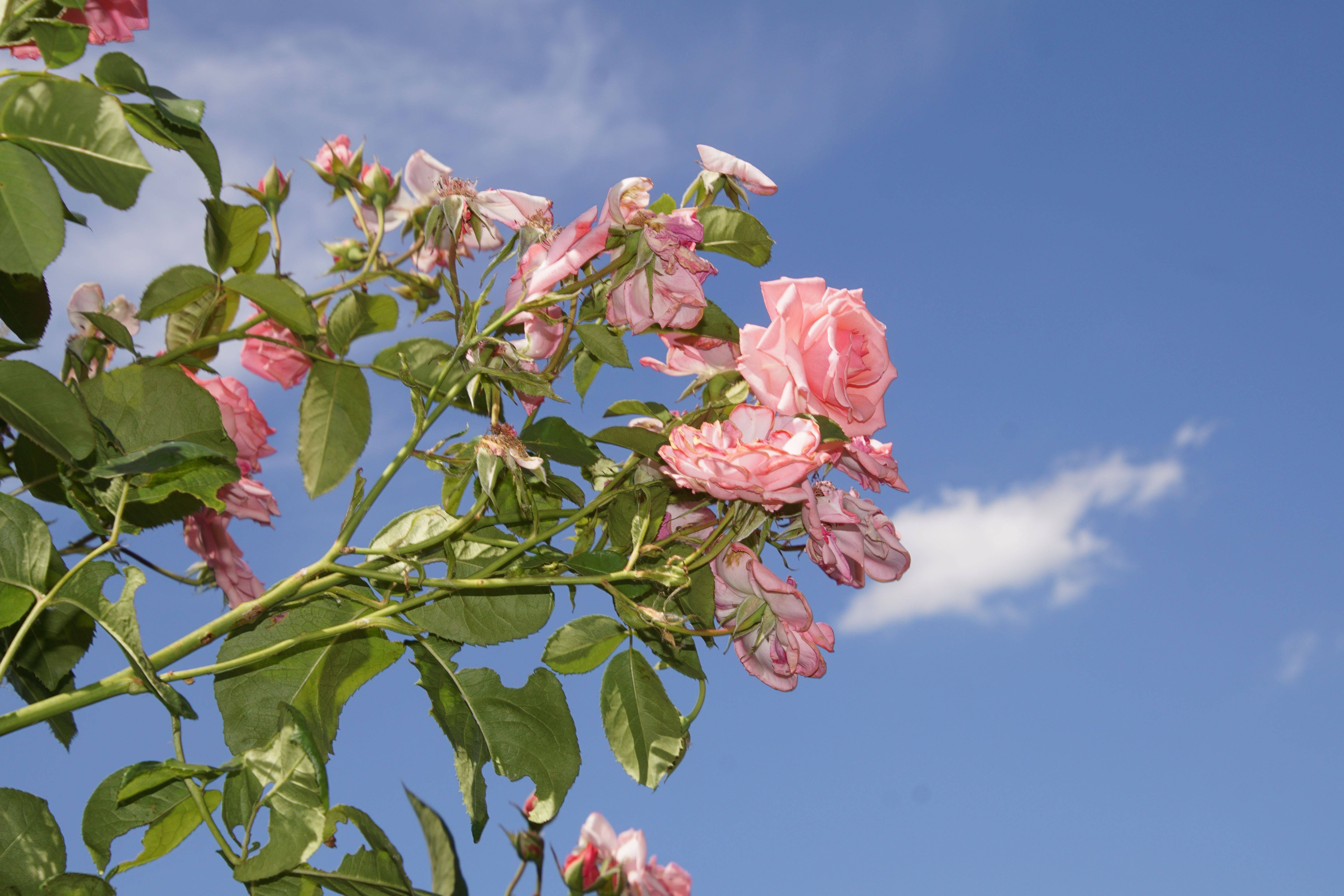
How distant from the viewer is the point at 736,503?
154 centimetres

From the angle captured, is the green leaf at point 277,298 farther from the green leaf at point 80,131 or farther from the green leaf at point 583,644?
the green leaf at point 583,644

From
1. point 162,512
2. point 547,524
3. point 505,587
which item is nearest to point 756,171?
point 547,524

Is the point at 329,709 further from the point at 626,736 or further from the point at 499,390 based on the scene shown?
the point at 499,390

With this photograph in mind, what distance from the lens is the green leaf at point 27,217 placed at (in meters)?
1.25

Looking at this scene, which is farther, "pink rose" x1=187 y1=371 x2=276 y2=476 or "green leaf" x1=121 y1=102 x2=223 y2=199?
"pink rose" x1=187 y1=371 x2=276 y2=476

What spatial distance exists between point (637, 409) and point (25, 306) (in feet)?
3.27

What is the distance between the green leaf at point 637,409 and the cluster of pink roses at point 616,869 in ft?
2.29

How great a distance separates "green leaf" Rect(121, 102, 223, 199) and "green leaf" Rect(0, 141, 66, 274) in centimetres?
21

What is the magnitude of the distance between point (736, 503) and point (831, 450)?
Answer: 0.61 feet

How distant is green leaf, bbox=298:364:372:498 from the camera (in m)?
1.72

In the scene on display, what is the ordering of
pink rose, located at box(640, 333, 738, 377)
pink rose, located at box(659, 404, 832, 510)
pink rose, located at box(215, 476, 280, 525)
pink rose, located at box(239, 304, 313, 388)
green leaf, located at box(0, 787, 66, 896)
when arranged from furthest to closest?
1. pink rose, located at box(239, 304, 313, 388)
2. pink rose, located at box(215, 476, 280, 525)
3. pink rose, located at box(640, 333, 738, 377)
4. green leaf, located at box(0, 787, 66, 896)
5. pink rose, located at box(659, 404, 832, 510)

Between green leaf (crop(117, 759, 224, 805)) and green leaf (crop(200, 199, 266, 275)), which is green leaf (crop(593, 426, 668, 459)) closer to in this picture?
green leaf (crop(200, 199, 266, 275))

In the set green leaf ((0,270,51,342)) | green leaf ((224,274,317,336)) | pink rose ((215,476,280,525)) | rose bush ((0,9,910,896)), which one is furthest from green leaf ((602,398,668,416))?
green leaf ((0,270,51,342))

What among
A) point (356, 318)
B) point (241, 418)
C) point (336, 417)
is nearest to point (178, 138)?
point (356, 318)
